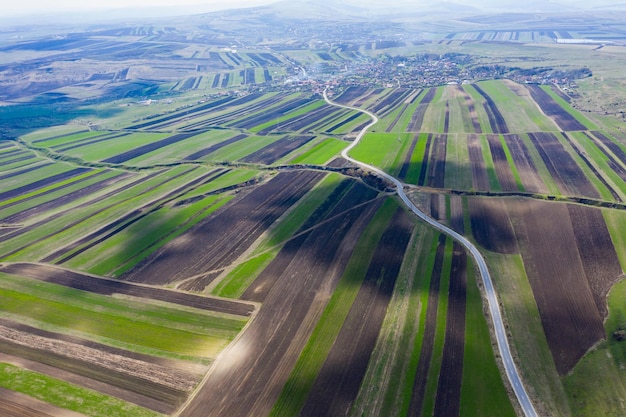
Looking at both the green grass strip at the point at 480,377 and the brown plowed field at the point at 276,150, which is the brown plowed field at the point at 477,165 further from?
the brown plowed field at the point at 276,150

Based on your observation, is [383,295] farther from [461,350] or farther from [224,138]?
[224,138]

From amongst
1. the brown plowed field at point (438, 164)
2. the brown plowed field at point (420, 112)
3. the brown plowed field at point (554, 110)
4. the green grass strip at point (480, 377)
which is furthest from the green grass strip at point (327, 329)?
the brown plowed field at point (554, 110)

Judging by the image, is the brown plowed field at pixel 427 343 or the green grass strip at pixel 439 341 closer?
the brown plowed field at pixel 427 343

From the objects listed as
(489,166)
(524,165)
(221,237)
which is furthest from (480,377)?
(524,165)

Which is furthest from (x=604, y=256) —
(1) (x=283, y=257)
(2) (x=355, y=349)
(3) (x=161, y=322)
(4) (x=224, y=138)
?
(4) (x=224, y=138)

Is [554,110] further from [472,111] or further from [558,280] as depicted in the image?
[558,280]

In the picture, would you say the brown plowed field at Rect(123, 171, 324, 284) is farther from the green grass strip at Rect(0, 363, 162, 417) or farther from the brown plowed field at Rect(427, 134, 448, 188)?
the brown plowed field at Rect(427, 134, 448, 188)

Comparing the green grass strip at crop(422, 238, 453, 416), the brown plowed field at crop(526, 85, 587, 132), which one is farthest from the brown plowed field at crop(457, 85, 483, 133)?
the green grass strip at crop(422, 238, 453, 416)
